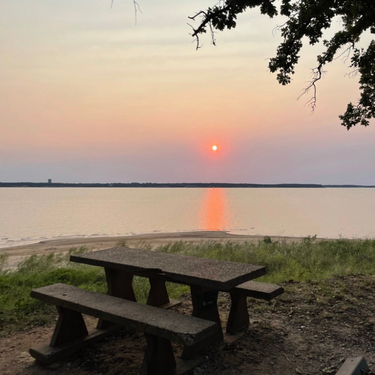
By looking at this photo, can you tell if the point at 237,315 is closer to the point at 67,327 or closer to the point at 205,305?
the point at 205,305

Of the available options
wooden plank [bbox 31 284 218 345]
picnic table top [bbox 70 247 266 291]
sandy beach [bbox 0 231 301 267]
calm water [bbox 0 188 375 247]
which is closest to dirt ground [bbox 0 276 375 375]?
wooden plank [bbox 31 284 218 345]

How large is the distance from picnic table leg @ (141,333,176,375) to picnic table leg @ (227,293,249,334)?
1.21 metres

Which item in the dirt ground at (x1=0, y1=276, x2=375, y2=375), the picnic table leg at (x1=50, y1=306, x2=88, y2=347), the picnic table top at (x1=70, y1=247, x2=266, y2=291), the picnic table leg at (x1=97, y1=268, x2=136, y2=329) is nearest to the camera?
the picnic table top at (x1=70, y1=247, x2=266, y2=291)

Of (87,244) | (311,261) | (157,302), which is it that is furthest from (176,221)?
(157,302)

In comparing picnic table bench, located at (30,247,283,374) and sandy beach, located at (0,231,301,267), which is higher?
picnic table bench, located at (30,247,283,374)

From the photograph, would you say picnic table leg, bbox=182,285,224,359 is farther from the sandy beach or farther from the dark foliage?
the sandy beach

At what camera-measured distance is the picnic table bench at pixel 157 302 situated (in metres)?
3.21

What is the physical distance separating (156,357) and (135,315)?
42 cm

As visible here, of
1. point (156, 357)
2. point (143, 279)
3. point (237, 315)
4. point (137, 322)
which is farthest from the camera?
point (143, 279)

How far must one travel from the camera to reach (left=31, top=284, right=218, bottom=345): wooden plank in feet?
9.75

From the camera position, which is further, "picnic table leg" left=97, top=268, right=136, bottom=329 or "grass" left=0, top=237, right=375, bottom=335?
"grass" left=0, top=237, right=375, bottom=335

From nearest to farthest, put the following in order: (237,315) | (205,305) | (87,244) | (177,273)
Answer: (177,273) < (205,305) < (237,315) < (87,244)

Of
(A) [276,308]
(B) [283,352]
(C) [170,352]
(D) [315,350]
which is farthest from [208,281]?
(A) [276,308]

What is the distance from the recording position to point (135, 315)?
3350 mm
